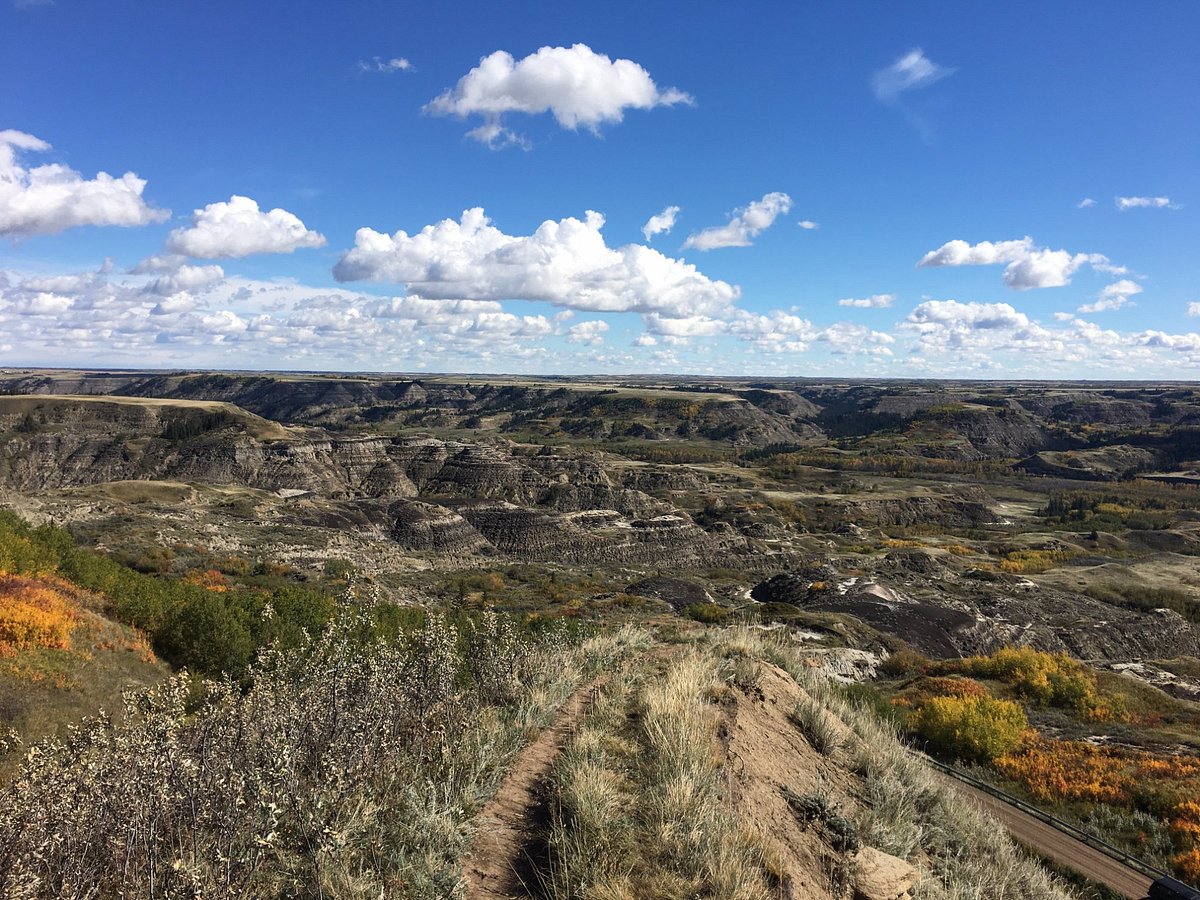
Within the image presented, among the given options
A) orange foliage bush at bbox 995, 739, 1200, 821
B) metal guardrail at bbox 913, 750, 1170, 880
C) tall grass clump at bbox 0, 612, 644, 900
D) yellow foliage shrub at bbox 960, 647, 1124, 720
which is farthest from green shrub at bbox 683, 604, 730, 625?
tall grass clump at bbox 0, 612, 644, 900

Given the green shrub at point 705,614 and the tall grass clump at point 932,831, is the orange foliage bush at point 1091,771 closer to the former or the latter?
the tall grass clump at point 932,831

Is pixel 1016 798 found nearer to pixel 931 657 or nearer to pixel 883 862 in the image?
pixel 883 862

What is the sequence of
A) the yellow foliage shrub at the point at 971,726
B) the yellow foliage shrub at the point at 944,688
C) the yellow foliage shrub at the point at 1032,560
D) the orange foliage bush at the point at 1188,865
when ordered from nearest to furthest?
the orange foliage bush at the point at 1188,865, the yellow foliage shrub at the point at 971,726, the yellow foliage shrub at the point at 944,688, the yellow foliage shrub at the point at 1032,560

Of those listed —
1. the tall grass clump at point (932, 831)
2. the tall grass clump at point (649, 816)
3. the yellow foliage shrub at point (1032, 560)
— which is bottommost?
the yellow foliage shrub at point (1032, 560)

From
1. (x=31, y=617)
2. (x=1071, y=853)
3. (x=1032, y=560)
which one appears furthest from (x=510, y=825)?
(x=1032, y=560)

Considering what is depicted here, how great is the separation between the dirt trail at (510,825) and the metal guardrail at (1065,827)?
11181 mm

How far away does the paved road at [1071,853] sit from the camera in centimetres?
1577

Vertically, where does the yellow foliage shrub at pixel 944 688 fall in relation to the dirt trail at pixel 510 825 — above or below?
below

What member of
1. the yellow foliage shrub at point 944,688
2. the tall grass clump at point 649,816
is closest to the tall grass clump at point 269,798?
the tall grass clump at point 649,816

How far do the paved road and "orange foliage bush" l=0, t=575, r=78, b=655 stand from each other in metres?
26.1

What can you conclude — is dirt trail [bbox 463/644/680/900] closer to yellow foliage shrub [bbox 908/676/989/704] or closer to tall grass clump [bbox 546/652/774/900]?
tall grass clump [bbox 546/652/774/900]

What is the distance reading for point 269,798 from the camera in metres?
5.36

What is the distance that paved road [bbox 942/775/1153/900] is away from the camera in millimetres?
15773

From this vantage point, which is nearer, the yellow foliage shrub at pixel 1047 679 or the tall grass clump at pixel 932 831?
the tall grass clump at pixel 932 831
